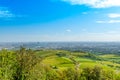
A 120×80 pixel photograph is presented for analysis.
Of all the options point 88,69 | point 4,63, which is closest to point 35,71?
point 4,63

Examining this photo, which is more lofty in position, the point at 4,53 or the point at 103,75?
the point at 4,53

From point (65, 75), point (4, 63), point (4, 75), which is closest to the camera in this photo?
point (4, 75)

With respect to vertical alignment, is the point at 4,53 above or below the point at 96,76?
above

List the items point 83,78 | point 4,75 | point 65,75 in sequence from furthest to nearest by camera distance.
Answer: point 65,75 < point 83,78 < point 4,75

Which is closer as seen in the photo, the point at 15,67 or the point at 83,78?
the point at 15,67

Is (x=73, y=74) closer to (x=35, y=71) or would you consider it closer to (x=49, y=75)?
(x=49, y=75)

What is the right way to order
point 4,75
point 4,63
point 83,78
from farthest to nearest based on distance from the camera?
point 83,78 < point 4,63 < point 4,75

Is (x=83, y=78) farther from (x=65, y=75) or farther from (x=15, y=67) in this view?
(x=15, y=67)

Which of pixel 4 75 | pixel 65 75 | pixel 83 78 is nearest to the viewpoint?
pixel 4 75

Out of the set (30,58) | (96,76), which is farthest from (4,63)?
(96,76)
